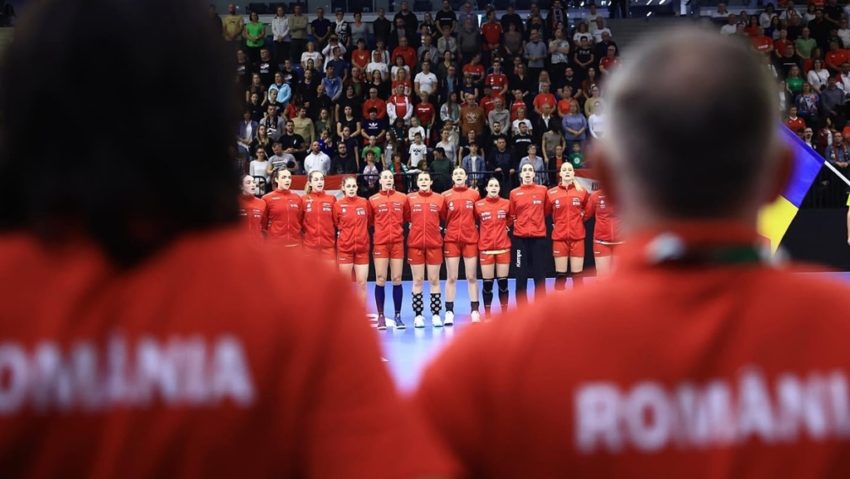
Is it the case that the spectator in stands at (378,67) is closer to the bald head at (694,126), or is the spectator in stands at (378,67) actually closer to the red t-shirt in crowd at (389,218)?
the red t-shirt in crowd at (389,218)

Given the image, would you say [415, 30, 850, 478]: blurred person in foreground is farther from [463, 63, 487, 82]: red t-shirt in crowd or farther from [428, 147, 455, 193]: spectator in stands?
[463, 63, 487, 82]: red t-shirt in crowd

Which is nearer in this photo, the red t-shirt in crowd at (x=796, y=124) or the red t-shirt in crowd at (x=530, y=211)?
the red t-shirt in crowd at (x=530, y=211)

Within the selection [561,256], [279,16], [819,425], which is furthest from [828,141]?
[819,425]

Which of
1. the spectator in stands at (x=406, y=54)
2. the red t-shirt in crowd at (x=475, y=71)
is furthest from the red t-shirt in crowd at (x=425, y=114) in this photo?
the spectator in stands at (x=406, y=54)

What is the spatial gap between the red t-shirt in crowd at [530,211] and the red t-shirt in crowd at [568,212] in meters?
0.17

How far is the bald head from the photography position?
1.20 metres

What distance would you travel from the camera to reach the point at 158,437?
46.0 inches

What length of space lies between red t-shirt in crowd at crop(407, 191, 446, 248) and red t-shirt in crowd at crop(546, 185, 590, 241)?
165 centimetres

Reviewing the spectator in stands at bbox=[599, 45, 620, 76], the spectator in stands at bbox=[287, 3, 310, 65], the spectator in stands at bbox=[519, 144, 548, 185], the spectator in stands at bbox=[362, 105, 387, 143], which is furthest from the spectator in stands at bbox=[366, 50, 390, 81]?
the spectator in stands at bbox=[599, 45, 620, 76]

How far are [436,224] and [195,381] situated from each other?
12.9 m

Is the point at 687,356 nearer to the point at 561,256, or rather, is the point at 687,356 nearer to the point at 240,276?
the point at 240,276

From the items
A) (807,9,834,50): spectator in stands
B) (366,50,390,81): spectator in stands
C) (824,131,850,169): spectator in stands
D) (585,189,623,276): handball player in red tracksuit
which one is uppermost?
(807,9,834,50): spectator in stands

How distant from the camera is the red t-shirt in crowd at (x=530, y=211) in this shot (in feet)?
46.2

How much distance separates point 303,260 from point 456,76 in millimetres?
20355
